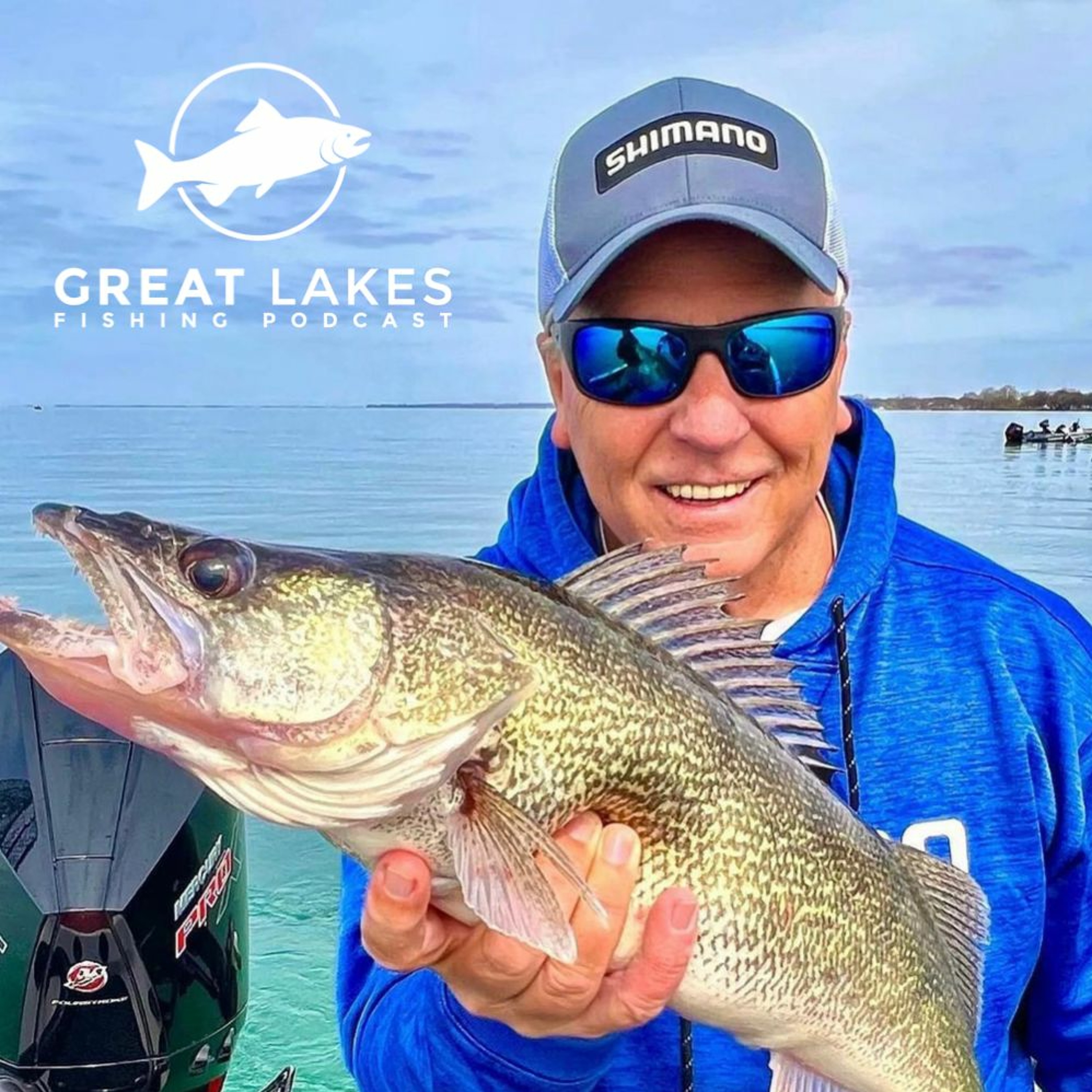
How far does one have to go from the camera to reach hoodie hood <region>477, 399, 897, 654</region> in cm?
205

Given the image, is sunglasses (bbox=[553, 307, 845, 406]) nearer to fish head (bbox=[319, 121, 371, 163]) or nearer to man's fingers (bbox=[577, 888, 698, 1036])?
man's fingers (bbox=[577, 888, 698, 1036])

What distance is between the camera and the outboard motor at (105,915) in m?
2.10

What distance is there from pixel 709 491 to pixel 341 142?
7.29 m

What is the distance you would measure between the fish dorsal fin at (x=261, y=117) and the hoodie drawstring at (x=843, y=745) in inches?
295

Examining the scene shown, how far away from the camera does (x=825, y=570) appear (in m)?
2.12

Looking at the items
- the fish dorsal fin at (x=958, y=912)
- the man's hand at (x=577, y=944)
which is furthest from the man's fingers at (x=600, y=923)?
the fish dorsal fin at (x=958, y=912)

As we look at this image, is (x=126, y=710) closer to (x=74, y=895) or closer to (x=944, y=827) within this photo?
(x=74, y=895)

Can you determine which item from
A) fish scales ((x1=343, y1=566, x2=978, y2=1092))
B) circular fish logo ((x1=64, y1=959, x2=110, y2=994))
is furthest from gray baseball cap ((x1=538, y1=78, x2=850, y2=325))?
circular fish logo ((x1=64, y1=959, x2=110, y2=994))

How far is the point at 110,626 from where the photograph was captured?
1.23 metres

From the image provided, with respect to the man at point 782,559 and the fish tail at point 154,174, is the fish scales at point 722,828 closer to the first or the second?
the man at point 782,559

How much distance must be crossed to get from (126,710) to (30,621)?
13 centimetres

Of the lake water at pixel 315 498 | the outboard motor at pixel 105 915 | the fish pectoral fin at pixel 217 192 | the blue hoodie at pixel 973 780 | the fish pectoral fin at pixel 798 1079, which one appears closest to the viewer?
the fish pectoral fin at pixel 798 1079

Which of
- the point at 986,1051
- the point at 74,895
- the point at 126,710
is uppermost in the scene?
the point at 126,710

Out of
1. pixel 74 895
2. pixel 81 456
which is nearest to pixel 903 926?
pixel 74 895
